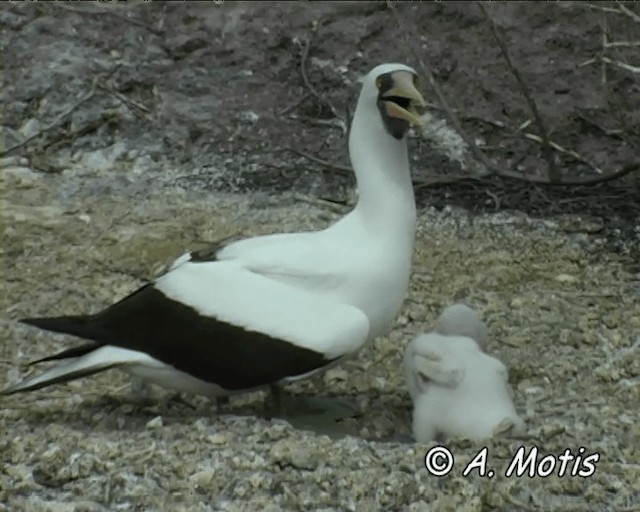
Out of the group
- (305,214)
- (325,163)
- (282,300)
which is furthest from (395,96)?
(325,163)

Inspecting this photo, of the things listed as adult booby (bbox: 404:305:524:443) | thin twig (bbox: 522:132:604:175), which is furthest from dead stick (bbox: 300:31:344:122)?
adult booby (bbox: 404:305:524:443)

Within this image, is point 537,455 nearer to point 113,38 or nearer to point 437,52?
point 437,52

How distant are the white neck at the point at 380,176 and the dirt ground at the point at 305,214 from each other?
593mm

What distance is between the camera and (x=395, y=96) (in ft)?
12.8

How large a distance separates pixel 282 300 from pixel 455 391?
0.51 m

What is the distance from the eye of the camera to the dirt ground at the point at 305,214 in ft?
11.2

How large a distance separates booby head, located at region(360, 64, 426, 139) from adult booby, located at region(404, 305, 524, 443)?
0.59 m

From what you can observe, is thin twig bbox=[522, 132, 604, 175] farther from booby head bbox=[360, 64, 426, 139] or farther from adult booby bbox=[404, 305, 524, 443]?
adult booby bbox=[404, 305, 524, 443]

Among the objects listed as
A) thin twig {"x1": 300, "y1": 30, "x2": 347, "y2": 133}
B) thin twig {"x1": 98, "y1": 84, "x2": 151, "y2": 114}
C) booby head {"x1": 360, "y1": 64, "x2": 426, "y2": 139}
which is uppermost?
booby head {"x1": 360, "y1": 64, "x2": 426, "y2": 139}

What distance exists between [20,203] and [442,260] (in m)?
1.84

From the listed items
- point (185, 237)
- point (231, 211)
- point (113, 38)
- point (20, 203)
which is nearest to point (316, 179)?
point (231, 211)

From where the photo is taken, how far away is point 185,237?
5637 mm

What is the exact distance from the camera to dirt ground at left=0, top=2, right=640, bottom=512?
342cm

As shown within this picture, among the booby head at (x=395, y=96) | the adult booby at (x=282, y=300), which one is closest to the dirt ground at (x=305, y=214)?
the adult booby at (x=282, y=300)
